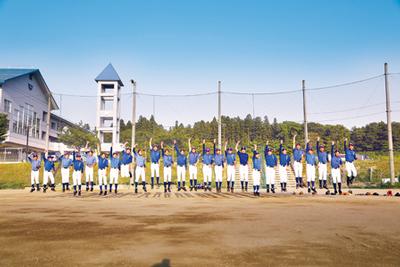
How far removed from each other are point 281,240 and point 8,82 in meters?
40.6

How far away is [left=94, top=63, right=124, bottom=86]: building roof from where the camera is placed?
4741 centimetres

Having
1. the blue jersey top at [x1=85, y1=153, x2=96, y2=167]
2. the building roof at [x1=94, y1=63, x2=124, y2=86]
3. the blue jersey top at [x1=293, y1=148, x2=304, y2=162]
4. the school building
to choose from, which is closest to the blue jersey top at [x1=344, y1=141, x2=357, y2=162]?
the blue jersey top at [x1=293, y1=148, x2=304, y2=162]

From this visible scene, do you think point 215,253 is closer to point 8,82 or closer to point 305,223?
point 305,223

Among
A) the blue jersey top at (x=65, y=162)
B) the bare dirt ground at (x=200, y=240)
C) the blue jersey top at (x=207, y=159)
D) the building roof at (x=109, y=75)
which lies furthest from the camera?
the building roof at (x=109, y=75)

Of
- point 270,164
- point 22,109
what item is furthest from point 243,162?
point 22,109

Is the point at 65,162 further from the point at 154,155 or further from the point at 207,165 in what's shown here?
the point at 207,165

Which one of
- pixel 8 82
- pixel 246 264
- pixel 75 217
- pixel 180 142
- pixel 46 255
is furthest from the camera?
pixel 8 82

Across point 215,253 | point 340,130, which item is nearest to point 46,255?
point 215,253

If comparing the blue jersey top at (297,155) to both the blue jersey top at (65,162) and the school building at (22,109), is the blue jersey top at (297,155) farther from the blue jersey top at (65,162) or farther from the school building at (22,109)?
the school building at (22,109)

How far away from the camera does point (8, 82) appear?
1439 inches

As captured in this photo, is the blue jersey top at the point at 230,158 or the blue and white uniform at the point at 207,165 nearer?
the blue jersey top at the point at 230,158

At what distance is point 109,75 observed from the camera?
48.2 m

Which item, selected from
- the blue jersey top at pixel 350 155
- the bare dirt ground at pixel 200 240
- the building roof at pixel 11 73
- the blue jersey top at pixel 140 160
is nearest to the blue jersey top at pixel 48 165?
the blue jersey top at pixel 140 160

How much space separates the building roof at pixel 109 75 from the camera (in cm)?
4741
